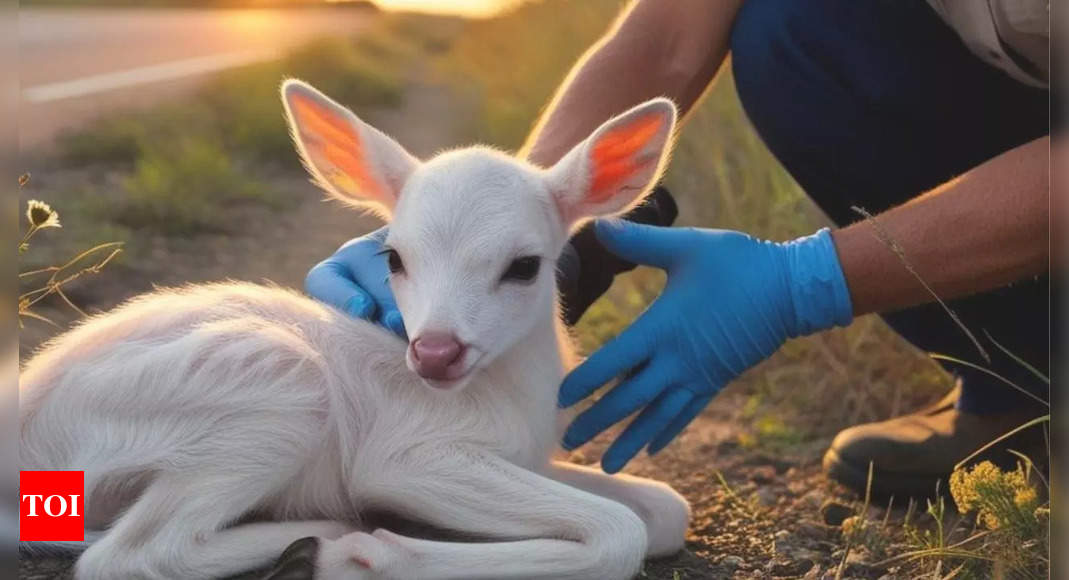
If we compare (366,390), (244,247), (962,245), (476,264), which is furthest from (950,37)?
(244,247)

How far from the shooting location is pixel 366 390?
3.10 metres

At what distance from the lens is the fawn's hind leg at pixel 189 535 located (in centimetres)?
272

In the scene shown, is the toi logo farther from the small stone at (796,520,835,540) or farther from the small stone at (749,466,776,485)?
the small stone at (749,466,776,485)

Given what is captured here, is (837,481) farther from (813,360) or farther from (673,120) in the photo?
(673,120)

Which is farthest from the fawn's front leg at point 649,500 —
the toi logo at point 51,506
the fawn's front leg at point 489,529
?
the toi logo at point 51,506

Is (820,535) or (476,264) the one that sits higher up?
(476,264)

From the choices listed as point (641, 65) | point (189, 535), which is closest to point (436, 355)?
point (189, 535)

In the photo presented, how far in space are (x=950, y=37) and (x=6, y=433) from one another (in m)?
3.01

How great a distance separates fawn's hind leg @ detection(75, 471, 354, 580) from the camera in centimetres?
272

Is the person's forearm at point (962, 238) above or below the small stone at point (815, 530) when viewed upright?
above

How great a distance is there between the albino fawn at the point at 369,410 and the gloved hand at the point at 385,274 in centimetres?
20

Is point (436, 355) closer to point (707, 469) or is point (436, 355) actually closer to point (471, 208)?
point (471, 208)

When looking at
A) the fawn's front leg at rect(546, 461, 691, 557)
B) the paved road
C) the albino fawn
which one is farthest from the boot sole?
the paved road

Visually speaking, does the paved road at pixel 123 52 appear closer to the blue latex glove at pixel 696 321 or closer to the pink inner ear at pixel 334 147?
the pink inner ear at pixel 334 147
